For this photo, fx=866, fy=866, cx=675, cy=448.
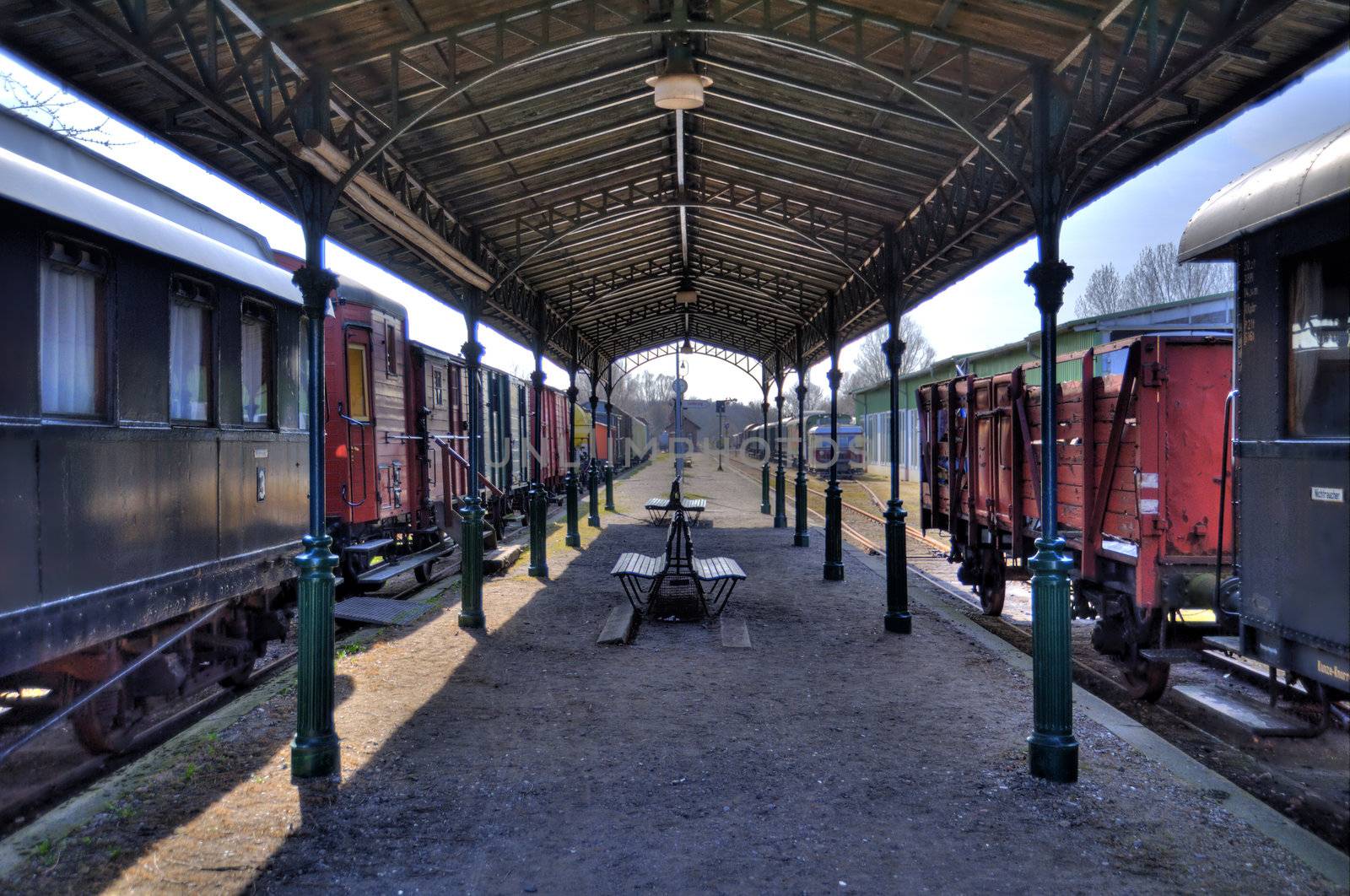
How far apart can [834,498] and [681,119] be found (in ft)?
17.8

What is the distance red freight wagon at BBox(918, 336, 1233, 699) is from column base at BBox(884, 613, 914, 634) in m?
1.38

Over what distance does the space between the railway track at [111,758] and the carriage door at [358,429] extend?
2.54 m

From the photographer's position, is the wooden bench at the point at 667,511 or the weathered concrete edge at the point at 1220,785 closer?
the weathered concrete edge at the point at 1220,785

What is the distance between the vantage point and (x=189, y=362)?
Result: 5852mm

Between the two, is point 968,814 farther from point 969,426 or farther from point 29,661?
point 969,426

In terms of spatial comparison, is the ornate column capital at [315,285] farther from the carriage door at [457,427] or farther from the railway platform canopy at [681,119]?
the carriage door at [457,427]

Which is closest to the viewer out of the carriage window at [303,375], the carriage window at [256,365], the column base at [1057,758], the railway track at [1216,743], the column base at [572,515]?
the railway track at [1216,743]

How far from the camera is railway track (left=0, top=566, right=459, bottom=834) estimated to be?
465cm

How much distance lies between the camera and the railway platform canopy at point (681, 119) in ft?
16.1

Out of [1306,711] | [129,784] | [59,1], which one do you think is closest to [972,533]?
[1306,711]

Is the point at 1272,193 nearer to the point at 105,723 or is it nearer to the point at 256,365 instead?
the point at 256,365

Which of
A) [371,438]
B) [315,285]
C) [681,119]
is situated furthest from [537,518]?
[315,285]

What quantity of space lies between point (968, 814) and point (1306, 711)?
231cm

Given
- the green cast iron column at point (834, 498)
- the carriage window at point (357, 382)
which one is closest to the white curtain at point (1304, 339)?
the green cast iron column at point (834, 498)
